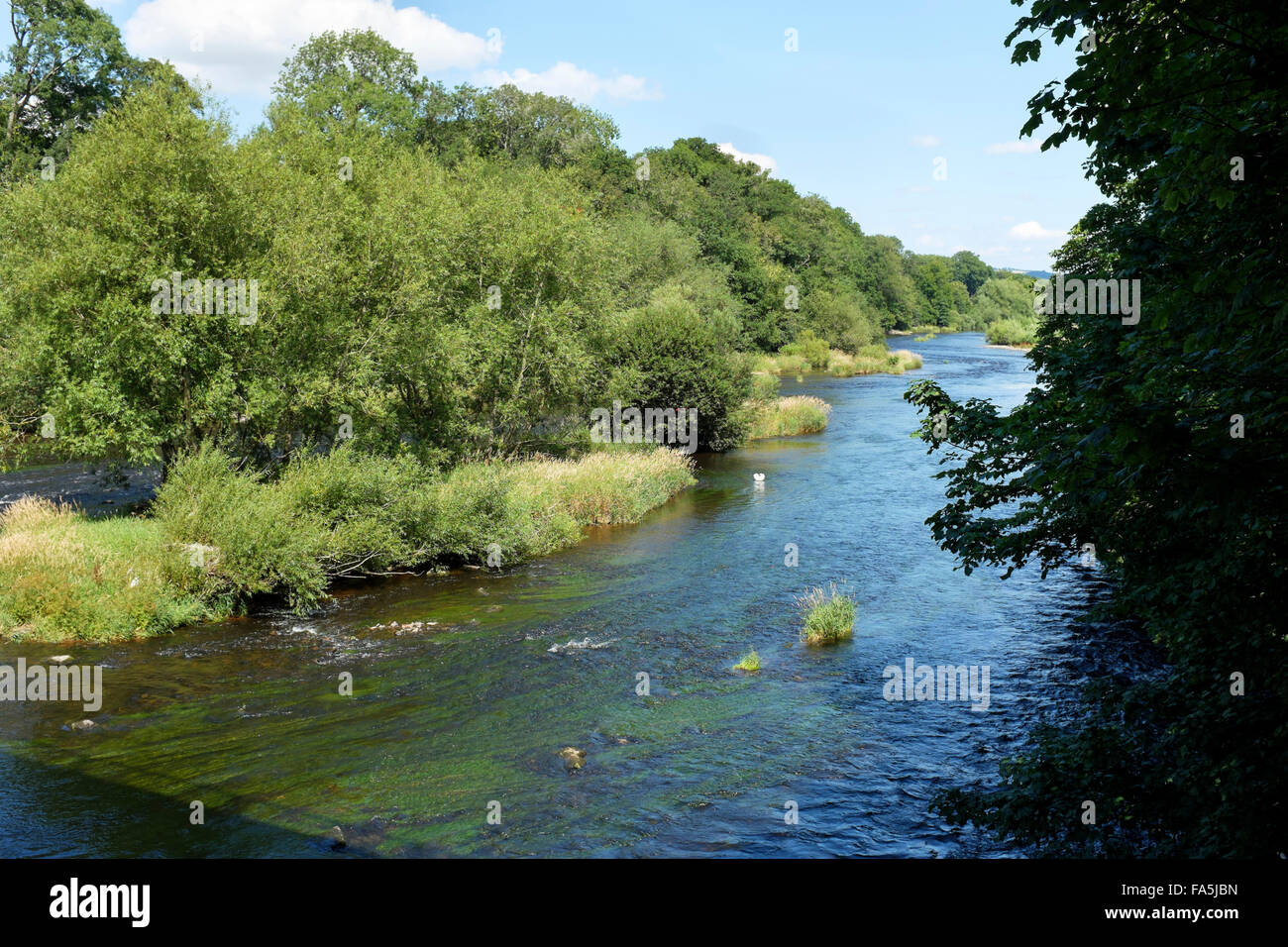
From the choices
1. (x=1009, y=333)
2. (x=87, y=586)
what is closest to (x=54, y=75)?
(x=87, y=586)

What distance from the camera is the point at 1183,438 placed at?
5.36 meters

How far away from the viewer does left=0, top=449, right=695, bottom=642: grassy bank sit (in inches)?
707

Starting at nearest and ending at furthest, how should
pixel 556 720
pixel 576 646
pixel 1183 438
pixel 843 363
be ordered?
pixel 1183 438
pixel 556 720
pixel 576 646
pixel 843 363

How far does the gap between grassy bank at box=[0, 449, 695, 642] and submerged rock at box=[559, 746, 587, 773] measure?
362 inches

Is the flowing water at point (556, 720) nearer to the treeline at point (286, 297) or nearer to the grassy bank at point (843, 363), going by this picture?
the treeline at point (286, 297)

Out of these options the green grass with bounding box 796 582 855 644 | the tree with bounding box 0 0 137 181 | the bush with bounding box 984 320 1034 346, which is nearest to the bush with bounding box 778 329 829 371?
the bush with bounding box 984 320 1034 346

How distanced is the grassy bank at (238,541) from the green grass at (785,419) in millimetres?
24374

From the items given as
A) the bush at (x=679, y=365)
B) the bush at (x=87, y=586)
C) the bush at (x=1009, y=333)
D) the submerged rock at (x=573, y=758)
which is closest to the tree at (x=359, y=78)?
the bush at (x=679, y=365)

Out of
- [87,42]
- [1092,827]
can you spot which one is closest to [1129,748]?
[1092,827]

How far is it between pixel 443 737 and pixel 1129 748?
9677 mm

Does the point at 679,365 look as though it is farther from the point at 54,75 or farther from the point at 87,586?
the point at 54,75

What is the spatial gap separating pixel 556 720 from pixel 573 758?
1.54 meters

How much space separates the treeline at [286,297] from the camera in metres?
21.3
